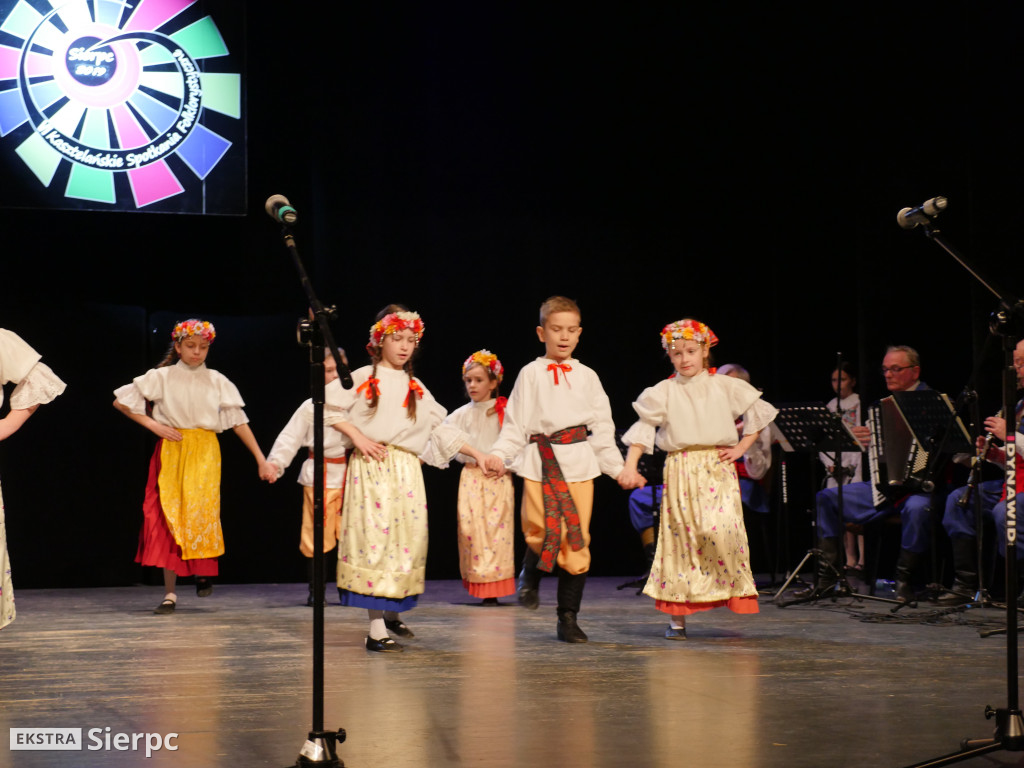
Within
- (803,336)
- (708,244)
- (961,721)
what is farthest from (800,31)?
(961,721)

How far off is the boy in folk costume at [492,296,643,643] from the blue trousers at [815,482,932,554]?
2158 millimetres

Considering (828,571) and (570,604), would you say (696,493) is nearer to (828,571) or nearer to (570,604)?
(570,604)

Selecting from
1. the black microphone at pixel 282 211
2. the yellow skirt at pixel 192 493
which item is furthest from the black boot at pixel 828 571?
the black microphone at pixel 282 211

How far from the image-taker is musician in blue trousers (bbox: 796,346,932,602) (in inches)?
247

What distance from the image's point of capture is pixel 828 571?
6.45m

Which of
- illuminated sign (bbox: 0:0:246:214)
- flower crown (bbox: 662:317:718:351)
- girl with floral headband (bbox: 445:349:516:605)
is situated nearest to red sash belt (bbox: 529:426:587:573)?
flower crown (bbox: 662:317:718:351)

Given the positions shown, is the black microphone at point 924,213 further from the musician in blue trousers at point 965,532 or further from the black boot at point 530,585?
the black boot at point 530,585

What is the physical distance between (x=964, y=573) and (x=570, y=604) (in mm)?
2500

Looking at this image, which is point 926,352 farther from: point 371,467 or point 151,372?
point 151,372

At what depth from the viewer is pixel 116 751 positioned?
2.89 m

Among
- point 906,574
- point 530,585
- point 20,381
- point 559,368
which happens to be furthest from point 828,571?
point 20,381

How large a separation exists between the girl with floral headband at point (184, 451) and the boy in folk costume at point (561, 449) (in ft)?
6.44

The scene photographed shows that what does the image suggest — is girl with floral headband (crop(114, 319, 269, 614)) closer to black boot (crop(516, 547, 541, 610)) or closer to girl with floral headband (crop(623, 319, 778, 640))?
black boot (crop(516, 547, 541, 610))

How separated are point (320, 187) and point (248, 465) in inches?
74.5
